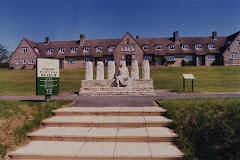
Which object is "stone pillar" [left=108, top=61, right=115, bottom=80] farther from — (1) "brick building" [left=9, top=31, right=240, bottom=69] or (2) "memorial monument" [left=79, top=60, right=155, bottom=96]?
(1) "brick building" [left=9, top=31, right=240, bottom=69]

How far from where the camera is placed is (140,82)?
1369cm

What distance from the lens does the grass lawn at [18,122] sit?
14.4 feet

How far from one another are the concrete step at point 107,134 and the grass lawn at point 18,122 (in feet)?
1.08

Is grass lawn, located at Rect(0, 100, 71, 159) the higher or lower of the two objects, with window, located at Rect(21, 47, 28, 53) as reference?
lower

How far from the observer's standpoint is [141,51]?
41875 millimetres

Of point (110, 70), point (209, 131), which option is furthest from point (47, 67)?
point (209, 131)

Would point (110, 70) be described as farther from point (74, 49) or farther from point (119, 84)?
point (74, 49)

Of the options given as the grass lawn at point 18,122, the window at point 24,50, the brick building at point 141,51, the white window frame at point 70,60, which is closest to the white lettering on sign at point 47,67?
the grass lawn at point 18,122

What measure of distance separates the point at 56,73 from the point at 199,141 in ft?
23.0

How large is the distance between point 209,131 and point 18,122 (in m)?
5.61

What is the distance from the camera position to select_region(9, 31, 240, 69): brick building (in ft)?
137

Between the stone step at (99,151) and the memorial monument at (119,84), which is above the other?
the memorial monument at (119,84)

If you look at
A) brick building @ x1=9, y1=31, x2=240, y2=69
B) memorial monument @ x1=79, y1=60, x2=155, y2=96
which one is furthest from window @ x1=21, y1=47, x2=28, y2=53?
memorial monument @ x1=79, y1=60, x2=155, y2=96

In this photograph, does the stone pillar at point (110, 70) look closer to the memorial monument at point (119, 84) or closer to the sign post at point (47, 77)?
the memorial monument at point (119, 84)
